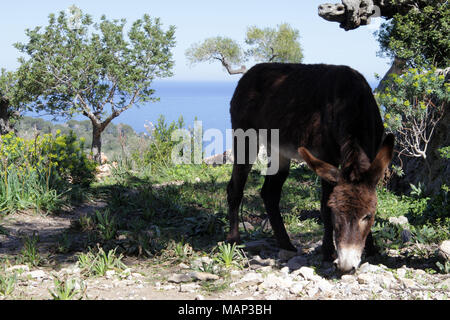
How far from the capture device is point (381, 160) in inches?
140

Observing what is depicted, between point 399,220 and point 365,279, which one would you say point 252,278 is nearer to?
point 365,279

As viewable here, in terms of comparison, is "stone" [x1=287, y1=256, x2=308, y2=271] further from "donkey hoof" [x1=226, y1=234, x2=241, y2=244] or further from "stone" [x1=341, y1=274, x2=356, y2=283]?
"donkey hoof" [x1=226, y1=234, x2=241, y2=244]

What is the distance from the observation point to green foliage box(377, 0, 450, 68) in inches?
513

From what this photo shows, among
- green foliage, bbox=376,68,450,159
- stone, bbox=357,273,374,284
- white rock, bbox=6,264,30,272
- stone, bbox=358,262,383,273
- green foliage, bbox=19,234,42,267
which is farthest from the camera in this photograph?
green foliage, bbox=376,68,450,159

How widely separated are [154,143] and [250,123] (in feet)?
18.2

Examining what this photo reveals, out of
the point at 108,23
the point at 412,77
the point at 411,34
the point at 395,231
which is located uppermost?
the point at 108,23

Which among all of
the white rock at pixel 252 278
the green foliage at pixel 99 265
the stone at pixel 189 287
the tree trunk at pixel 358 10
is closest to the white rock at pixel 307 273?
the white rock at pixel 252 278

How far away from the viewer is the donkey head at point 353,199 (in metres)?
3.58

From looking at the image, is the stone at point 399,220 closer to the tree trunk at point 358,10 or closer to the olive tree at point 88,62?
the tree trunk at point 358,10

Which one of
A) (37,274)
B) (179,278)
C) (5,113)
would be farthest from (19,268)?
A: (5,113)

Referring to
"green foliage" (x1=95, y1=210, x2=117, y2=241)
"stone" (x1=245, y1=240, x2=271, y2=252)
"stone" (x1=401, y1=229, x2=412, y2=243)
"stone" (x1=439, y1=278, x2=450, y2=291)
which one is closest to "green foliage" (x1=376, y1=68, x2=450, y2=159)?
"stone" (x1=401, y1=229, x2=412, y2=243)
